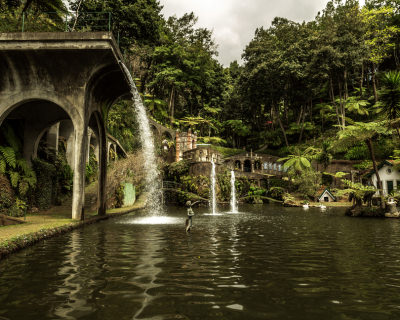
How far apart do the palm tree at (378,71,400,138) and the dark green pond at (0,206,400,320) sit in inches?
508

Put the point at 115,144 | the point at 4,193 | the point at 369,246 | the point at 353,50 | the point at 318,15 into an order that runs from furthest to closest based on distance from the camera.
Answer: the point at 318,15, the point at 353,50, the point at 115,144, the point at 4,193, the point at 369,246

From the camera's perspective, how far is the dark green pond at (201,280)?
3.60 meters

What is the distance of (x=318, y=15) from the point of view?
51.2 metres

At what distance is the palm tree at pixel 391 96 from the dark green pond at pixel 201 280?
12894 millimetres

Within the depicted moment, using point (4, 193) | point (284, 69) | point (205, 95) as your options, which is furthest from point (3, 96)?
point (205, 95)

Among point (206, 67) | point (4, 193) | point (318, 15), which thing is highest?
point (318, 15)

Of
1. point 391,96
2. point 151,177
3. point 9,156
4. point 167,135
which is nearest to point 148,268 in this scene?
point 9,156

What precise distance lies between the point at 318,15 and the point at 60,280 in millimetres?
58553

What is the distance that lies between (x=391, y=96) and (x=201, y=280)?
18.4 meters

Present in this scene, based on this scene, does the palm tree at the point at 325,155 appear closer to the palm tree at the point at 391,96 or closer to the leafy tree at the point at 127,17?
the palm tree at the point at 391,96

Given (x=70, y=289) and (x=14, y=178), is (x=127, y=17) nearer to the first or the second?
(x=14, y=178)

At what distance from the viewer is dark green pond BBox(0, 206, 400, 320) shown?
11.8 ft

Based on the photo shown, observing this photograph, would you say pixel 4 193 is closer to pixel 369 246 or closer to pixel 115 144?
pixel 369 246

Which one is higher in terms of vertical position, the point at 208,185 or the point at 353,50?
the point at 353,50
